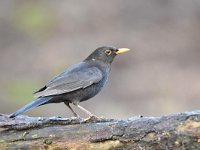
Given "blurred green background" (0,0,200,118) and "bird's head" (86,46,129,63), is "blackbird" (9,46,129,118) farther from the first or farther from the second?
"blurred green background" (0,0,200,118)

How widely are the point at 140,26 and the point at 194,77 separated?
108 inches

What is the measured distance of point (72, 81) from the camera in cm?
771

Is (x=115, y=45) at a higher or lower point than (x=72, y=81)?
higher

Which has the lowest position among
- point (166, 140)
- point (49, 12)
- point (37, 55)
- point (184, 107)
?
point (166, 140)

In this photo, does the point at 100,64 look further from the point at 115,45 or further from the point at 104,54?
the point at 115,45

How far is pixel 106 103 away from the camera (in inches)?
540

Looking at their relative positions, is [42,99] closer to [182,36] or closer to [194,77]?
[194,77]

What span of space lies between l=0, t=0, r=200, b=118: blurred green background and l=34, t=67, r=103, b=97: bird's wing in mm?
5133

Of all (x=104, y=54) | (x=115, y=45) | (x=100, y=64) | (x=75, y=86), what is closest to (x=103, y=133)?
(x=75, y=86)

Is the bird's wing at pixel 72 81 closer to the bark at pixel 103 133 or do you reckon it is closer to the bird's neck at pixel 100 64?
the bird's neck at pixel 100 64

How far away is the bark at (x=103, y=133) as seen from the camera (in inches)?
219

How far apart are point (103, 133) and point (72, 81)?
1854 millimetres

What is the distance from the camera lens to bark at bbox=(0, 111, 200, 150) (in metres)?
5.57

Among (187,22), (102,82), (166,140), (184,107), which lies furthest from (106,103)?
(166,140)
